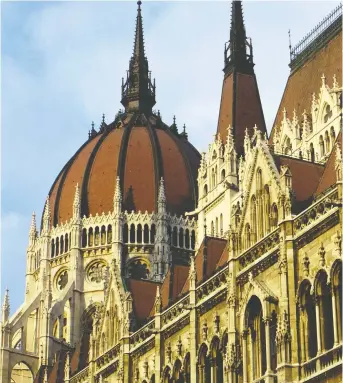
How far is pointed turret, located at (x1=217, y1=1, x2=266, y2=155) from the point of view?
2741 inches

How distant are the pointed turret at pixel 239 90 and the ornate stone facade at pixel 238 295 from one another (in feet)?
0.70

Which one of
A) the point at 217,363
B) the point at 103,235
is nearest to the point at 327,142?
the point at 217,363

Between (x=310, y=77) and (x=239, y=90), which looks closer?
(x=310, y=77)

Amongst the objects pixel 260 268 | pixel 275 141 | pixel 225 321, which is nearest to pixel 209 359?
pixel 225 321

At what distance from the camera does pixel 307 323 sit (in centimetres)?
4062

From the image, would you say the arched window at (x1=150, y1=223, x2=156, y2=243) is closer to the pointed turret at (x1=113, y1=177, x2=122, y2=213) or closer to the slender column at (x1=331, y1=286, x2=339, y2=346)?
the pointed turret at (x1=113, y1=177, x2=122, y2=213)

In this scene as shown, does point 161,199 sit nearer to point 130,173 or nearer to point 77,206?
point 130,173

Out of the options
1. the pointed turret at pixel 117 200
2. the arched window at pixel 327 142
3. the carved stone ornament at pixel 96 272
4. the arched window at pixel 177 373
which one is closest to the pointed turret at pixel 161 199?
the pointed turret at pixel 117 200

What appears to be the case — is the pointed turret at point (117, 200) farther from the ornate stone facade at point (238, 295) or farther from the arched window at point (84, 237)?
the ornate stone facade at point (238, 295)

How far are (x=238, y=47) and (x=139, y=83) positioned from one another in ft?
93.2

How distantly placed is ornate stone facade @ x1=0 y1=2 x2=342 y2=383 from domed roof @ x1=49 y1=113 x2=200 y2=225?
6.04m

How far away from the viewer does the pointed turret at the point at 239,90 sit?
6962 cm

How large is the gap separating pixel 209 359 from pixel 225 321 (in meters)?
2.09

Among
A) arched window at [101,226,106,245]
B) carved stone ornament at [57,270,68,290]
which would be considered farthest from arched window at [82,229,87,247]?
carved stone ornament at [57,270,68,290]
